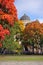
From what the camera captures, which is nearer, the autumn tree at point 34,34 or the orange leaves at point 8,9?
the orange leaves at point 8,9

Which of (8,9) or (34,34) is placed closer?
(8,9)

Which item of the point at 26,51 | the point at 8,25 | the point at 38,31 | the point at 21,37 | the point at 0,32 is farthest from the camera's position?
the point at 26,51

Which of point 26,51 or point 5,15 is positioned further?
point 26,51

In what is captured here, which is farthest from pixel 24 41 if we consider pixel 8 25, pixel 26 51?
pixel 8 25

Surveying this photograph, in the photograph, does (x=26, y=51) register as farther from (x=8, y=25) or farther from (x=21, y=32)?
(x=8, y=25)

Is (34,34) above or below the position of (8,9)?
above

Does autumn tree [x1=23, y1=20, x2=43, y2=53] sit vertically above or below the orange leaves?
above

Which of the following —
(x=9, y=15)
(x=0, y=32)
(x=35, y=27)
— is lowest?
(x=0, y=32)

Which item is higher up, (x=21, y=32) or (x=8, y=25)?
(x=21, y=32)

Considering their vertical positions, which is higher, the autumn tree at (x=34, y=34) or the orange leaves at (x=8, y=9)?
the autumn tree at (x=34, y=34)

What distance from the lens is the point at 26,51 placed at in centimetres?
10838

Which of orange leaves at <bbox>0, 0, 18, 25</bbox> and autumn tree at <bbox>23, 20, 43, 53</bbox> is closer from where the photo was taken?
orange leaves at <bbox>0, 0, 18, 25</bbox>

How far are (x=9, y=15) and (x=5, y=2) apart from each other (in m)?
1.65

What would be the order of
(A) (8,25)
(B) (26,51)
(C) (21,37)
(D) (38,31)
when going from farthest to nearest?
(B) (26,51) < (C) (21,37) < (D) (38,31) < (A) (8,25)
